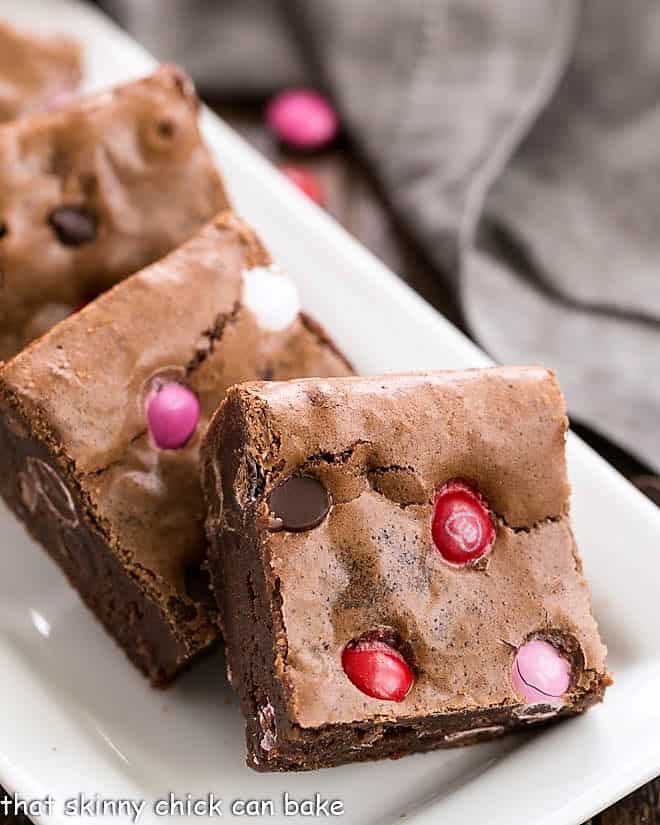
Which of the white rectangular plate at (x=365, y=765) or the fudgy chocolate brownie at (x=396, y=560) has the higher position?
Result: the fudgy chocolate brownie at (x=396, y=560)

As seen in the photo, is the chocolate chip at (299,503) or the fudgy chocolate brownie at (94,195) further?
the fudgy chocolate brownie at (94,195)

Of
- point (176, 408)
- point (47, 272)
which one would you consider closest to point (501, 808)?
point (176, 408)

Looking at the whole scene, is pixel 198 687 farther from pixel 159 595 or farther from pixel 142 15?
pixel 142 15

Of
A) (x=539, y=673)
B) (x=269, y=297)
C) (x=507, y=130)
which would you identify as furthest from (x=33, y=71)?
Result: (x=539, y=673)

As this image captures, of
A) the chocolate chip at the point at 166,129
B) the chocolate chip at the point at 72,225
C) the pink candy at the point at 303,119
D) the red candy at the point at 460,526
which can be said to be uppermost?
the chocolate chip at the point at 166,129

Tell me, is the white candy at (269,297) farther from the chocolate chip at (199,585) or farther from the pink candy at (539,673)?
the pink candy at (539,673)

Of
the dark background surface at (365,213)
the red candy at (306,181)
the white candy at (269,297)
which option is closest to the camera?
the white candy at (269,297)

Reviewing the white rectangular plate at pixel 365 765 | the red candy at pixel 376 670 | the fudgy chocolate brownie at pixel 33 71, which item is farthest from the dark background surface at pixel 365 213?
the red candy at pixel 376 670

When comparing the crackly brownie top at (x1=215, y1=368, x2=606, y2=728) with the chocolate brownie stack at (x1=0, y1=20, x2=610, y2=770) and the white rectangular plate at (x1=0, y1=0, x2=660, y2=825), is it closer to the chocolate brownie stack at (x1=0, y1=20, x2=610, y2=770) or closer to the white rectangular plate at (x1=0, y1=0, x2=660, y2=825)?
the chocolate brownie stack at (x1=0, y1=20, x2=610, y2=770)
